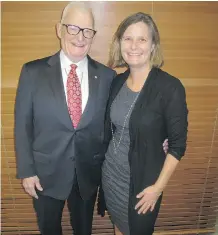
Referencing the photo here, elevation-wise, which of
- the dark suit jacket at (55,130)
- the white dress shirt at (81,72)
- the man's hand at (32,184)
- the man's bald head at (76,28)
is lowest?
the man's hand at (32,184)

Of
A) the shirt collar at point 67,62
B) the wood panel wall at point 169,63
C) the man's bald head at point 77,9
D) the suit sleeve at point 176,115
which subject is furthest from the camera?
the wood panel wall at point 169,63

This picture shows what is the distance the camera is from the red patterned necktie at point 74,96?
61.8 inches

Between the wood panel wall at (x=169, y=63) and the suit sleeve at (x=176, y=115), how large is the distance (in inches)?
26.9

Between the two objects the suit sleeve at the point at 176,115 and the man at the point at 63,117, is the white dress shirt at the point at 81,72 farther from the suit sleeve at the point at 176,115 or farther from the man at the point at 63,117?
the suit sleeve at the point at 176,115

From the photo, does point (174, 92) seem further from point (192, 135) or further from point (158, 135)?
point (192, 135)

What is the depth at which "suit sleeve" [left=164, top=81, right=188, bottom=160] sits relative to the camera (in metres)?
1.38

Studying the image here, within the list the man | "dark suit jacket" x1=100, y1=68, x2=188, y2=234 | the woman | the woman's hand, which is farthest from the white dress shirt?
the woman's hand

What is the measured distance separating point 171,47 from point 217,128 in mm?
821

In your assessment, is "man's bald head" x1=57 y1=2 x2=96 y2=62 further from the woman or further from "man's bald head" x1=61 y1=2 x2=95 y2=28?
the woman

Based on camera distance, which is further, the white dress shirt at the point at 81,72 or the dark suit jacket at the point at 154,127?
the white dress shirt at the point at 81,72

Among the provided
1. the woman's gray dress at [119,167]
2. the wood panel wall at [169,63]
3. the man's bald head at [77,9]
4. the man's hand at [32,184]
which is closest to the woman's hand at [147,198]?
the woman's gray dress at [119,167]

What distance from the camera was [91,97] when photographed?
5.23ft

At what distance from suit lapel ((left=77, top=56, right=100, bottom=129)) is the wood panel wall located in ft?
1.22

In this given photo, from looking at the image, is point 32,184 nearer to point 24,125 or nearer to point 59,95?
point 24,125
